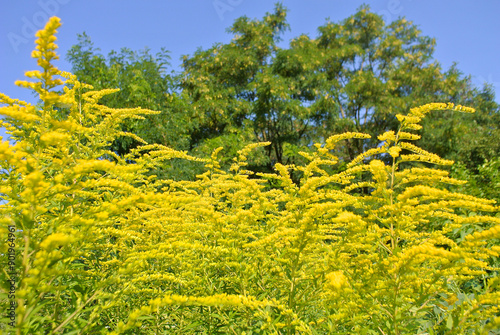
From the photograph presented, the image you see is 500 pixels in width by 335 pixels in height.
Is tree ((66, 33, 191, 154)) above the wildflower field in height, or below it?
above

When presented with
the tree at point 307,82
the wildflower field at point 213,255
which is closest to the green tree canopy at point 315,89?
the tree at point 307,82

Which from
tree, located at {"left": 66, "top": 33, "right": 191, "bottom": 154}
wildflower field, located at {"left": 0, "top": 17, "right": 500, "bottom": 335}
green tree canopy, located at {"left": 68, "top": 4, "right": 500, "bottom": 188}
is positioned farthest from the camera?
green tree canopy, located at {"left": 68, "top": 4, "right": 500, "bottom": 188}

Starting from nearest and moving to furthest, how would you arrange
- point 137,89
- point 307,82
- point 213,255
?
point 213,255 → point 137,89 → point 307,82

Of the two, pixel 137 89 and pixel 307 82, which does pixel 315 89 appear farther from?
pixel 137 89

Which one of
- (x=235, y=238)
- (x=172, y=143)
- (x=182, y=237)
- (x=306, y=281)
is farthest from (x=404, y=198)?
(x=172, y=143)

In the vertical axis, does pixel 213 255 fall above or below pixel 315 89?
below

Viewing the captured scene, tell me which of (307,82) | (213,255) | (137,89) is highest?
(307,82)

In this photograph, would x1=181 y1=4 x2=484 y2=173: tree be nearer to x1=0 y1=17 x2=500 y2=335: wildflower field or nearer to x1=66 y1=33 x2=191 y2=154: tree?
x1=66 y1=33 x2=191 y2=154: tree

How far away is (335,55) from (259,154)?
31.4ft

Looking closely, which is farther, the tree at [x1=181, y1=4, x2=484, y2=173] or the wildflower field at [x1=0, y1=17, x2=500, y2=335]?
the tree at [x1=181, y1=4, x2=484, y2=173]

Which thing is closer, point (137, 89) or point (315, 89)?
point (137, 89)

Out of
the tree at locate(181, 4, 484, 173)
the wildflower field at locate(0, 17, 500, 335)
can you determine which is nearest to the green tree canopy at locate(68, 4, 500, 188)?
the tree at locate(181, 4, 484, 173)

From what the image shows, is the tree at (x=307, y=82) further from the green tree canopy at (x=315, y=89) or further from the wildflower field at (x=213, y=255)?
the wildflower field at (x=213, y=255)

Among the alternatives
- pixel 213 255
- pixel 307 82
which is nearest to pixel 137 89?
pixel 213 255
